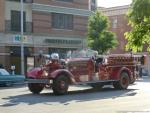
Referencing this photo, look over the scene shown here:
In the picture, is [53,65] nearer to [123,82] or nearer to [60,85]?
[60,85]

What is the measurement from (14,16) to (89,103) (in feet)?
78.2

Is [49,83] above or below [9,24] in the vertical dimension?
below

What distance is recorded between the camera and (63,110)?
653 inches

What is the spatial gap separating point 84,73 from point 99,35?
882 inches

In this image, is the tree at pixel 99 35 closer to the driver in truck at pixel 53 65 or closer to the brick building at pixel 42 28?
the brick building at pixel 42 28

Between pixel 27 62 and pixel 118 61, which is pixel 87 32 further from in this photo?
pixel 118 61

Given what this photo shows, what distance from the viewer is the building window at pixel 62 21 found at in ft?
147

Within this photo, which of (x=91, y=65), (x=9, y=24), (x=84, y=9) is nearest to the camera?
(x=91, y=65)

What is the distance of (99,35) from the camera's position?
46719mm

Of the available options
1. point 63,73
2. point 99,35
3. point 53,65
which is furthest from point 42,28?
point 63,73

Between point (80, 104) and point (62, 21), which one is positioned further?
point (62, 21)

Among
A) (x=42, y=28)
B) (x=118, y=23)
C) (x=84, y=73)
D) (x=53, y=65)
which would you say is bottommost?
(x=84, y=73)

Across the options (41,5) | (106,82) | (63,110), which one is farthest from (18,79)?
(63,110)

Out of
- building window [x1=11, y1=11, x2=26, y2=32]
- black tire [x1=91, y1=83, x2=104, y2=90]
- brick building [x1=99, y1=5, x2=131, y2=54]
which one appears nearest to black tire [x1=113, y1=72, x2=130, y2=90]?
black tire [x1=91, y1=83, x2=104, y2=90]
